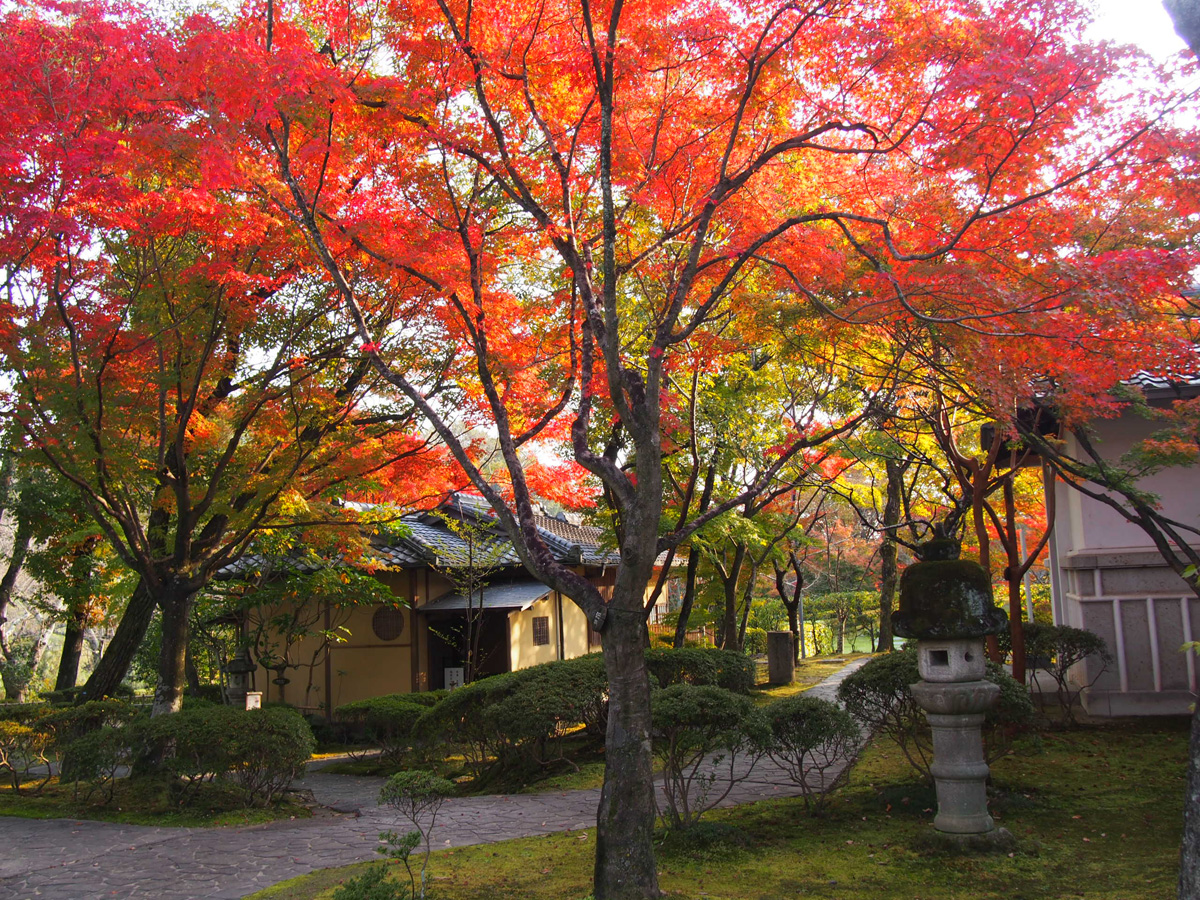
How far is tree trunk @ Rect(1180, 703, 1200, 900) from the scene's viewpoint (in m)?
3.98

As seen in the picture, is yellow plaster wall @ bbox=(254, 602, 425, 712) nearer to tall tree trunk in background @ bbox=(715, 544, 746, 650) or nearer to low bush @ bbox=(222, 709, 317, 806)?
tall tree trunk in background @ bbox=(715, 544, 746, 650)

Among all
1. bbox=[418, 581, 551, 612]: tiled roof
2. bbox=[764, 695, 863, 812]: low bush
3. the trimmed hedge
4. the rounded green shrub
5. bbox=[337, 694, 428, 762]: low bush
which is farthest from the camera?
the rounded green shrub

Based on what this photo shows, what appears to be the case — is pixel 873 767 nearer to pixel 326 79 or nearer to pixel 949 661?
pixel 949 661

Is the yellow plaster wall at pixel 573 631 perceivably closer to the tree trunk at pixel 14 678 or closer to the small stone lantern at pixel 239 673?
the small stone lantern at pixel 239 673

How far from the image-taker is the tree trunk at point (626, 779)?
5.35 m

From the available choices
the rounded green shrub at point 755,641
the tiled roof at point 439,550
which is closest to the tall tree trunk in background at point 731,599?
the tiled roof at point 439,550

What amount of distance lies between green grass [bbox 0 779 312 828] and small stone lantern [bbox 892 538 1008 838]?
22.7 feet

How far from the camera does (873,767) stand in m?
9.61

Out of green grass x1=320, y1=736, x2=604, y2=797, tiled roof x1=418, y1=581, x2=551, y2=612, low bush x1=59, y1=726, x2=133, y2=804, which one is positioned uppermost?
tiled roof x1=418, y1=581, x2=551, y2=612

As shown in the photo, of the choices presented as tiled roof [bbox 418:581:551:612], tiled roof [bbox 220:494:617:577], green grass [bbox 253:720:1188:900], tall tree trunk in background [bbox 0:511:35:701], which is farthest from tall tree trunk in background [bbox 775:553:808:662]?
tall tree trunk in background [bbox 0:511:35:701]

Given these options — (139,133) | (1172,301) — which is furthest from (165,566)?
(1172,301)

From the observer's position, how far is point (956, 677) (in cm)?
672

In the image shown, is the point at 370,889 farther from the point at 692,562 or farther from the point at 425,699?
the point at 692,562

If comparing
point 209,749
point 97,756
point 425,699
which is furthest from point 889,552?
point 97,756
